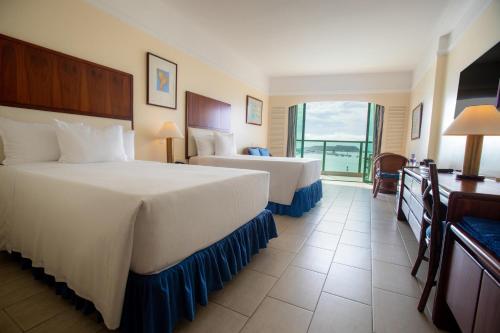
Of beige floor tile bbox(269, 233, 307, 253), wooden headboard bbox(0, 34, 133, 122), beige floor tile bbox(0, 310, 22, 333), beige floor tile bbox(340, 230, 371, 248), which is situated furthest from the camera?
beige floor tile bbox(340, 230, 371, 248)

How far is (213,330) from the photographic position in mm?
1218

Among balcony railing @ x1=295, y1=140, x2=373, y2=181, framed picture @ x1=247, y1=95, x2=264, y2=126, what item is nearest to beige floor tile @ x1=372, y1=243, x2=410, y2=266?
framed picture @ x1=247, y1=95, x2=264, y2=126

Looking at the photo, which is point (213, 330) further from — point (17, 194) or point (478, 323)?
point (17, 194)

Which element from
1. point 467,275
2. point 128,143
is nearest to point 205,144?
point 128,143

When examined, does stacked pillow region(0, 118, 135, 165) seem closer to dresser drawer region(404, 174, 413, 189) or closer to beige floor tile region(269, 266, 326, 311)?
beige floor tile region(269, 266, 326, 311)

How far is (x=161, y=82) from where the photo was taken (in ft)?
11.0

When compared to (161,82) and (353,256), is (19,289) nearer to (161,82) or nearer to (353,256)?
(353,256)

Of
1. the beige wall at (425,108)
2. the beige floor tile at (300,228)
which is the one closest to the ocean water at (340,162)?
the beige wall at (425,108)

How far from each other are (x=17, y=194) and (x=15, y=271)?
0.56 meters

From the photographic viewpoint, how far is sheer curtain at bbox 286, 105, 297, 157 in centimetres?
682

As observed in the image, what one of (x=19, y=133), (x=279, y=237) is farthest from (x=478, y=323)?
(x=19, y=133)

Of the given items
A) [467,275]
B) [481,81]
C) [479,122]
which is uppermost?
[481,81]

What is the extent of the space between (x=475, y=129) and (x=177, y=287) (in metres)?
2.31

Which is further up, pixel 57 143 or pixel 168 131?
pixel 168 131
